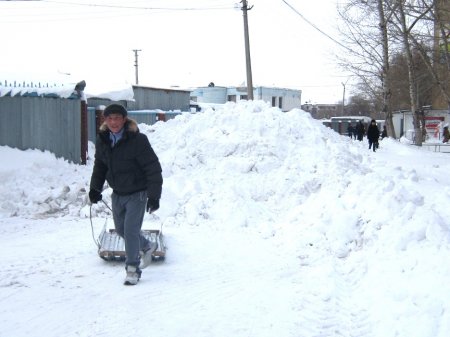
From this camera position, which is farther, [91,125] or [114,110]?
[91,125]

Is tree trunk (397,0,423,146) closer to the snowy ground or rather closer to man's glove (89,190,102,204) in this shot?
the snowy ground

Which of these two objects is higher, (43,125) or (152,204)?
(43,125)

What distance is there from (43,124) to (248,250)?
25.0 feet

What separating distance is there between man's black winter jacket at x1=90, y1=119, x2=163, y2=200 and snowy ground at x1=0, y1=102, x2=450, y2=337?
35.6 inches

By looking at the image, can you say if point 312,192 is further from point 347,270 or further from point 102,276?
point 102,276

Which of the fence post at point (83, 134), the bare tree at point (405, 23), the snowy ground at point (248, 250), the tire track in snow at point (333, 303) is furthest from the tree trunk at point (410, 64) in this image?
the tire track in snow at point (333, 303)

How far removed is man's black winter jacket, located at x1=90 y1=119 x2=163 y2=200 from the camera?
461cm

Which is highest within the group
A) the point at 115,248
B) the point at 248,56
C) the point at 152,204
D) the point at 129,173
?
the point at 248,56

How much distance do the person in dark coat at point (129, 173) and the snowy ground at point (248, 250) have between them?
1.39 ft

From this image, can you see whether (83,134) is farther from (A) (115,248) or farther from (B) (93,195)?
(B) (93,195)

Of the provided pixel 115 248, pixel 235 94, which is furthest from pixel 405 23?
pixel 235 94

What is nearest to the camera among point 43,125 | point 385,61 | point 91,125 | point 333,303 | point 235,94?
point 333,303

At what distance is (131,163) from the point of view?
4.65 m

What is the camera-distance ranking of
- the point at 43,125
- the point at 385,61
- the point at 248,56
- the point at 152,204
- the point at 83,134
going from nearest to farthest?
the point at 152,204 → the point at 43,125 → the point at 83,134 → the point at 248,56 → the point at 385,61
